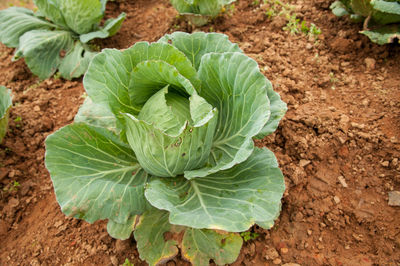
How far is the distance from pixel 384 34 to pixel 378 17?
0.29 meters

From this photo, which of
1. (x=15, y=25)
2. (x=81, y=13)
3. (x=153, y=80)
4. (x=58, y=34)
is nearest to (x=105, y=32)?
(x=81, y=13)

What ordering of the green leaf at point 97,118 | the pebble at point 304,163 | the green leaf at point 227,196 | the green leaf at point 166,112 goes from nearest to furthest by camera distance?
the green leaf at point 227,196 < the green leaf at point 166,112 < the green leaf at point 97,118 < the pebble at point 304,163

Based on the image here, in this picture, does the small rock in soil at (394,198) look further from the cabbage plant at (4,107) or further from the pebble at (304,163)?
the cabbage plant at (4,107)

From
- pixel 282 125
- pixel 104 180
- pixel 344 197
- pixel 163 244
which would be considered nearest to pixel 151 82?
pixel 104 180

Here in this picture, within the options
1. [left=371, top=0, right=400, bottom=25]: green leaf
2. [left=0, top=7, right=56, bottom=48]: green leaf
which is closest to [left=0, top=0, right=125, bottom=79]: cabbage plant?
[left=0, top=7, right=56, bottom=48]: green leaf

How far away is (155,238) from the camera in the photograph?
2.50 meters

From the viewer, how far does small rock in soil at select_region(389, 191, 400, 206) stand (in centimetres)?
269

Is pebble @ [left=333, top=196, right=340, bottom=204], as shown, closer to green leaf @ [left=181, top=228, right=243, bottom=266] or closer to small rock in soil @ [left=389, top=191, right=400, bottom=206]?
small rock in soil @ [left=389, top=191, right=400, bottom=206]

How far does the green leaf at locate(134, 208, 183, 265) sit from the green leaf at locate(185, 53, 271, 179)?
0.58 m

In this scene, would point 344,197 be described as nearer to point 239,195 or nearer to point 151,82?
point 239,195

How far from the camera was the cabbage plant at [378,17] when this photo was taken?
11.5 feet

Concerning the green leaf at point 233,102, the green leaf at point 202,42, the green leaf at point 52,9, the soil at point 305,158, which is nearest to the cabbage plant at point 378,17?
the soil at point 305,158

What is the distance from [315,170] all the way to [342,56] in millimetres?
1747

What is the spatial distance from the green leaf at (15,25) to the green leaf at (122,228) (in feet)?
11.6
